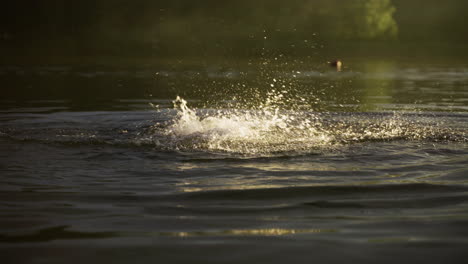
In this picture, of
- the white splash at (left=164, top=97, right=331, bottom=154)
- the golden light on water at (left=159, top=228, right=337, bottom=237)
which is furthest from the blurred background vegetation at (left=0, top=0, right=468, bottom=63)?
the golden light on water at (left=159, top=228, right=337, bottom=237)

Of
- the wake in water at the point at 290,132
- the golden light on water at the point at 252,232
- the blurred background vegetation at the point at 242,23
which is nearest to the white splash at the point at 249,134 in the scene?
the wake in water at the point at 290,132

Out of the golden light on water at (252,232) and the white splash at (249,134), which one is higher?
the white splash at (249,134)

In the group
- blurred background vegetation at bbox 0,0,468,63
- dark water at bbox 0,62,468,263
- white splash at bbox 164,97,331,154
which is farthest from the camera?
blurred background vegetation at bbox 0,0,468,63

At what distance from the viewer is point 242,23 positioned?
59281 millimetres

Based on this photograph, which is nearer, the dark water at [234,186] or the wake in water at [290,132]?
the dark water at [234,186]

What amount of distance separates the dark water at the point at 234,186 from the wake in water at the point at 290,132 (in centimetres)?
3

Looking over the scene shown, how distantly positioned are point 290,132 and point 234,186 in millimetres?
3118

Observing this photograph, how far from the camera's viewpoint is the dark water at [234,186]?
359 cm

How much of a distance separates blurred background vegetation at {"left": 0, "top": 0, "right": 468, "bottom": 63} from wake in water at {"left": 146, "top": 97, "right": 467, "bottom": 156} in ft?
129

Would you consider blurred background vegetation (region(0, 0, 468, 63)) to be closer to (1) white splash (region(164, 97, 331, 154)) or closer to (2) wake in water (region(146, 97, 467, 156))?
(2) wake in water (region(146, 97, 467, 156))

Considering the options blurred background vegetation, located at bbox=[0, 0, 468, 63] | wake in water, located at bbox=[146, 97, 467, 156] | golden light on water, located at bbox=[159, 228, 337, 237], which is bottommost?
golden light on water, located at bbox=[159, 228, 337, 237]

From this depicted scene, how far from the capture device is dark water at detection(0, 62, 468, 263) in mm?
3592

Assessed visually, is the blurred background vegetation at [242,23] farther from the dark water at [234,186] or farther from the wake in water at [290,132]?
the dark water at [234,186]

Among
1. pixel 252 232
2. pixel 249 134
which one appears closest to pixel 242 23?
pixel 249 134
